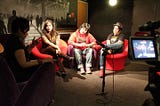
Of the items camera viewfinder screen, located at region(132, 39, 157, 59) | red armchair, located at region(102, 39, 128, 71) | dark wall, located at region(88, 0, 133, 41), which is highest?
dark wall, located at region(88, 0, 133, 41)

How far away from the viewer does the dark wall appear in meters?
6.45

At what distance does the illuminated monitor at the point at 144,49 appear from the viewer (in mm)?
1694

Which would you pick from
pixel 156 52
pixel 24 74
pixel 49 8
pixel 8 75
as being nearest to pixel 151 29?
pixel 156 52

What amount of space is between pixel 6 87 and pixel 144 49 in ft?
3.58

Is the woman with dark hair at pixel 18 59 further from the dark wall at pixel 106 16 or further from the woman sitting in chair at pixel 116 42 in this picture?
the dark wall at pixel 106 16

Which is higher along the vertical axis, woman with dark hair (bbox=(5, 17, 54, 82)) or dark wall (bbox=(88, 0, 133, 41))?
dark wall (bbox=(88, 0, 133, 41))

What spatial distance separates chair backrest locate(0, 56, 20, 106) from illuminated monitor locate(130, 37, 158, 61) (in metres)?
0.97

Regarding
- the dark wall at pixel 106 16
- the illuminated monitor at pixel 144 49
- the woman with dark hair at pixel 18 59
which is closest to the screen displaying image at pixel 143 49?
the illuminated monitor at pixel 144 49

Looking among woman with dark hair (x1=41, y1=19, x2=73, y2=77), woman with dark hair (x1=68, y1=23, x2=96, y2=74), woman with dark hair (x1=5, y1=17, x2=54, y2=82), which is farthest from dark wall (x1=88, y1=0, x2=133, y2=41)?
woman with dark hair (x1=5, y1=17, x2=54, y2=82)

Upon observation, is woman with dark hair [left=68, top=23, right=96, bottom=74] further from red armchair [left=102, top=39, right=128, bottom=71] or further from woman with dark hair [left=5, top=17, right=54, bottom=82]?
woman with dark hair [left=5, top=17, right=54, bottom=82]

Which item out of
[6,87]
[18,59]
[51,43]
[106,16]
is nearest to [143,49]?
[6,87]

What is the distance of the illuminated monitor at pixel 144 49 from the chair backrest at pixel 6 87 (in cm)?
97

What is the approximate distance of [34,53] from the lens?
4.21 metres

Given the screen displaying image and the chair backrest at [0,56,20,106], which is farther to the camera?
the screen displaying image
